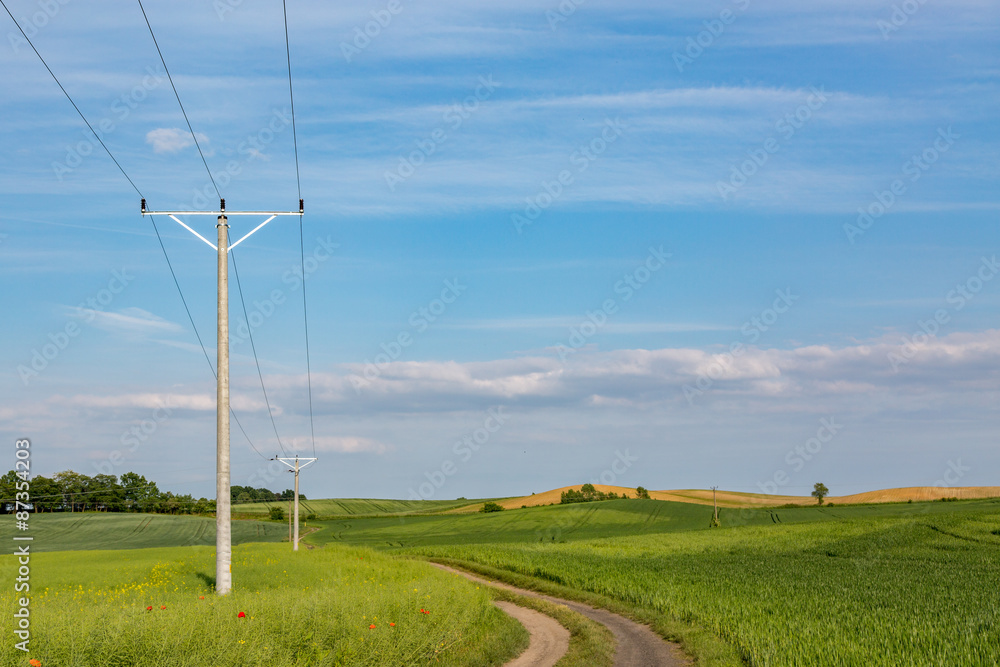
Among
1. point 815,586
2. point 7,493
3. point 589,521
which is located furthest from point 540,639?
point 7,493

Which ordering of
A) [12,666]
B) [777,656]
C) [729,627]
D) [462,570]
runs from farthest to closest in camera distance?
[462,570] < [729,627] < [777,656] < [12,666]

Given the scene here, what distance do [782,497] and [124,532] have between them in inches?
5381

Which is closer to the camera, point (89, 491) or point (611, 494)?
point (89, 491)

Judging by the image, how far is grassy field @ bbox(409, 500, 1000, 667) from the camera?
2173 centimetres

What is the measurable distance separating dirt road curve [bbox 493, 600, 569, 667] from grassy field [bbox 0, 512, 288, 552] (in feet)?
237

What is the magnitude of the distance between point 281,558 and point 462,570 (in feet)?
49.1

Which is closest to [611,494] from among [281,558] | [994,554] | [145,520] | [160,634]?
[145,520]

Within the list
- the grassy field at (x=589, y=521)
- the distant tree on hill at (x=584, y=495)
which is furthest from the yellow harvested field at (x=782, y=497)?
the grassy field at (x=589, y=521)

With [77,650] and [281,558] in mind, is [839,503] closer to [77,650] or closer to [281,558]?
[281,558]

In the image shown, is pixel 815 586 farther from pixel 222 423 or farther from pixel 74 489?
pixel 74 489

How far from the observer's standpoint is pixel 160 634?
15.5 meters

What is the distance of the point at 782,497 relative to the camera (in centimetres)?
17588

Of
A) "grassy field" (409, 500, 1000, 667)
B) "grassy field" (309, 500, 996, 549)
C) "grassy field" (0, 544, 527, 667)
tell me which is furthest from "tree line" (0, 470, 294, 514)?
"grassy field" (0, 544, 527, 667)

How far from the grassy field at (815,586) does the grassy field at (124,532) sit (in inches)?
1722
